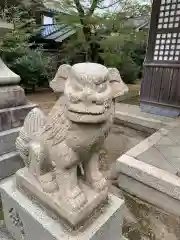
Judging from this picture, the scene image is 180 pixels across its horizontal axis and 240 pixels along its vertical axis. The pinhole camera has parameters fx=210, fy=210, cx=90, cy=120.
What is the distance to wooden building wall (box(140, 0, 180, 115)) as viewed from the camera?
186 inches

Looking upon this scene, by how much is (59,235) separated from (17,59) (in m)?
Result: 6.30

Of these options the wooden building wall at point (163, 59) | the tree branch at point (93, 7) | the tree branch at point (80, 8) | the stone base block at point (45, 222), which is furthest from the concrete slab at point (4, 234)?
the tree branch at point (93, 7)

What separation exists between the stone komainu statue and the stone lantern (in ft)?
3.61

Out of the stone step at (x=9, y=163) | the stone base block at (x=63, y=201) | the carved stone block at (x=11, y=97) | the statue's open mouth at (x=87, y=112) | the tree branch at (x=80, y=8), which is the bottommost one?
the stone step at (x=9, y=163)

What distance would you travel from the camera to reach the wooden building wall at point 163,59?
4719mm

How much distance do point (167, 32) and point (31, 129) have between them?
4528mm

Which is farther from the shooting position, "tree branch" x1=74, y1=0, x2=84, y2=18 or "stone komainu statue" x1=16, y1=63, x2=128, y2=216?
"tree branch" x1=74, y1=0, x2=84, y2=18

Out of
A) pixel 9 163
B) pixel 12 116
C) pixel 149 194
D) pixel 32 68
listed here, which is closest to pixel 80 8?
pixel 32 68

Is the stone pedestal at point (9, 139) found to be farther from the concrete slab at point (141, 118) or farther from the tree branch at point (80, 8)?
the tree branch at point (80, 8)

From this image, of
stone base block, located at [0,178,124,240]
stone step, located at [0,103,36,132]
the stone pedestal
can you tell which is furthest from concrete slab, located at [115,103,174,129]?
stone base block, located at [0,178,124,240]

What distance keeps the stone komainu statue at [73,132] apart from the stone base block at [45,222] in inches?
Result: 7.0

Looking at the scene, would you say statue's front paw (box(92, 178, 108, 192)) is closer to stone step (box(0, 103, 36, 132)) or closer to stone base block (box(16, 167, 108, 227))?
stone base block (box(16, 167, 108, 227))

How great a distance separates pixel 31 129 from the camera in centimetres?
143

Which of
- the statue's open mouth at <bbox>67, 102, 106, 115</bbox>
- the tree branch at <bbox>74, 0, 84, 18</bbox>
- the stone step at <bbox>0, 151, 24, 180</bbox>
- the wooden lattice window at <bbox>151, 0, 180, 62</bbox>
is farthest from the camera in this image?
the tree branch at <bbox>74, 0, 84, 18</bbox>
